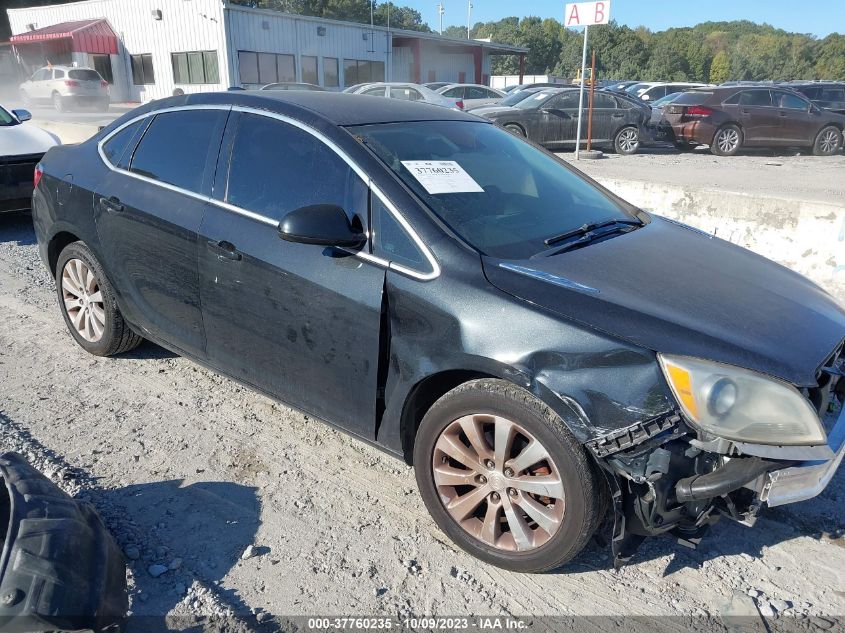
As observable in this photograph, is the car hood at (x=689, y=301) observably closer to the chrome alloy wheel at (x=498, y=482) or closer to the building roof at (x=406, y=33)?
the chrome alloy wheel at (x=498, y=482)

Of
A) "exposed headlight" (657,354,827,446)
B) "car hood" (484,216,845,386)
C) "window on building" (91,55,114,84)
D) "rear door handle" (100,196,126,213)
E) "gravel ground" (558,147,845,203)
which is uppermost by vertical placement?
"window on building" (91,55,114,84)

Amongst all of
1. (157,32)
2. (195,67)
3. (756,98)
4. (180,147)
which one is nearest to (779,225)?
(180,147)

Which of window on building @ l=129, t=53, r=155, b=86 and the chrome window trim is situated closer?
the chrome window trim

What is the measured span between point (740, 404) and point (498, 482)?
92 cm

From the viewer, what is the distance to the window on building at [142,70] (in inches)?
1390

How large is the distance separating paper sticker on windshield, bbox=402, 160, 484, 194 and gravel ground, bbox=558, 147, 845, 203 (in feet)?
16.3

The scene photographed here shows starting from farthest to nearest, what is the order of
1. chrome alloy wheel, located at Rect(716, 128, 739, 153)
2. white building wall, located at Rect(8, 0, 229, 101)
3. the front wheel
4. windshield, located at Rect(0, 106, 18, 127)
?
white building wall, located at Rect(8, 0, 229, 101) < the front wheel < chrome alloy wheel, located at Rect(716, 128, 739, 153) < windshield, located at Rect(0, 106, 18, 127)

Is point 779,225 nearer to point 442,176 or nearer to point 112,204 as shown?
point 442,176

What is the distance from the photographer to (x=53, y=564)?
209 centimetres

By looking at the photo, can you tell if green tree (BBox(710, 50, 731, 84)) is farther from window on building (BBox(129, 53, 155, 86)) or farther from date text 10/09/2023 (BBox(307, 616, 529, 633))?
date text 10/09/2023 (BBox(307, 616, 529, 633))

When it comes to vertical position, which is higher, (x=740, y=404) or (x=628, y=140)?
(x=740, y=404)

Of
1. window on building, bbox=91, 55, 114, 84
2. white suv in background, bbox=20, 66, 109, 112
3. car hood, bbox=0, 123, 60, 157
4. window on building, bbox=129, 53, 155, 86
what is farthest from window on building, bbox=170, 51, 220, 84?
car hood, bbox=0, 123, 60, 157

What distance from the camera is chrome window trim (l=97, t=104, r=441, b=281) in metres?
2.69

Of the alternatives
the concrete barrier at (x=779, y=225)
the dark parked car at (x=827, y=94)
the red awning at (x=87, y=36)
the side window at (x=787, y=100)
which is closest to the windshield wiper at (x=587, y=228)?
the concrete barrier at (x=779, y=225)
